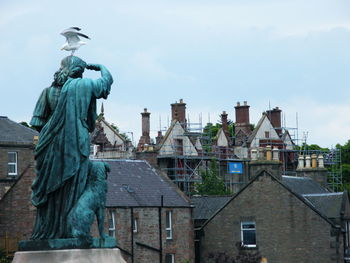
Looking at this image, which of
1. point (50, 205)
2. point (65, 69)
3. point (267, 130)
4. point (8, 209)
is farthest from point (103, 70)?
point (267, 130)

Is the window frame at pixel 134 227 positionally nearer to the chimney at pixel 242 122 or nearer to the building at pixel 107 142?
the building at pixel 107 142

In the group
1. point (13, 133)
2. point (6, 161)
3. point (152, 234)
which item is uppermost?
point (13, 133)

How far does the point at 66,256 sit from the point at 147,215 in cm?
3479

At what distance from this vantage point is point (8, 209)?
4778cm

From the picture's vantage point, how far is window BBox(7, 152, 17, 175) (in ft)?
187

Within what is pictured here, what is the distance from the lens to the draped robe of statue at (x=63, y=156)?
16578 mm

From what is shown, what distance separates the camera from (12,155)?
5716cm

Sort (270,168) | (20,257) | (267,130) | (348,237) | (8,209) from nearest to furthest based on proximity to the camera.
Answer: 1. (20,257)
2. (8,209)
3. (348,237)
4. (270,168)
5. (267,130)

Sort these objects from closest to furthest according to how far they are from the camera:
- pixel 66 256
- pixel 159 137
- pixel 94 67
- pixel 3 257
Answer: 1. pixel 66 256
2. pixel 94 67
3. pixel 3 257
4. pixel 159 137

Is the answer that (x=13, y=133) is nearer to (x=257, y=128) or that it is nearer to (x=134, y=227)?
(x=134, y=227)

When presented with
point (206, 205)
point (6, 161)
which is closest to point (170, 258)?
point (206, 205)

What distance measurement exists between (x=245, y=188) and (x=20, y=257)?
122 feet

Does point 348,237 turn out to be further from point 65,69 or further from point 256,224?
point 65,69

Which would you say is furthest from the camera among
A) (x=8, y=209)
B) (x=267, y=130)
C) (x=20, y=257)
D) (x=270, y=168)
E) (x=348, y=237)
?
(x=267, y=130)
